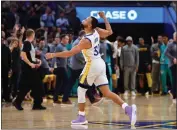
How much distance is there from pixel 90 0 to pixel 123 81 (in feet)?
9.31

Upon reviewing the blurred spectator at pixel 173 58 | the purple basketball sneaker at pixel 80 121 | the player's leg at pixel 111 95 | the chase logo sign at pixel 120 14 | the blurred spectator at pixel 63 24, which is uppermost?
the chase logo sign at pixel 120 14

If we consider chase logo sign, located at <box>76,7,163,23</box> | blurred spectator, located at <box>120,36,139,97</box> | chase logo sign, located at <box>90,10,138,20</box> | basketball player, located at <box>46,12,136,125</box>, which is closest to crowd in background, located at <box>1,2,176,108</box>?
blurred spectator, located at <box>120,36,139,97</box>

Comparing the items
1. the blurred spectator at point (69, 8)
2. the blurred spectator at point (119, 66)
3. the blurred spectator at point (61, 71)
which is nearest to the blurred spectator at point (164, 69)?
the blurred spectator at point (119, 66)

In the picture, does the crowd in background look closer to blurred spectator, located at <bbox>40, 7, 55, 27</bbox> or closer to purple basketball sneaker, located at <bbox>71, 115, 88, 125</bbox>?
blurred spectator, located at <bbox>40, 7, 55, 27</bbox>

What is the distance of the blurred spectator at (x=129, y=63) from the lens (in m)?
15.6

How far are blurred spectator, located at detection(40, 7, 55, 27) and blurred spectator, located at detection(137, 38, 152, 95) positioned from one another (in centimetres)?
408

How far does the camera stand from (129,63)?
51.4 ft

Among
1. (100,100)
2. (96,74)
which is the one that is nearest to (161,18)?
(100,100)

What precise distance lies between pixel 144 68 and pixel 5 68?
535cm

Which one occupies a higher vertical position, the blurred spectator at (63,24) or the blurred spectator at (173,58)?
the blurred spectator at (63,24)

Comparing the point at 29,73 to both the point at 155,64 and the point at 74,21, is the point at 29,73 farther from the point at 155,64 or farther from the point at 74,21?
the point at 74,21

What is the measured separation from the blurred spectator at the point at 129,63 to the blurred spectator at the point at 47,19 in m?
4.37

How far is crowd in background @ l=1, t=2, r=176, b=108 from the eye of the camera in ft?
41.5

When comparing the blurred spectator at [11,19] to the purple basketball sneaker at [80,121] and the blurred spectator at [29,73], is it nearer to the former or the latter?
the blurred spectator at [29,73]
